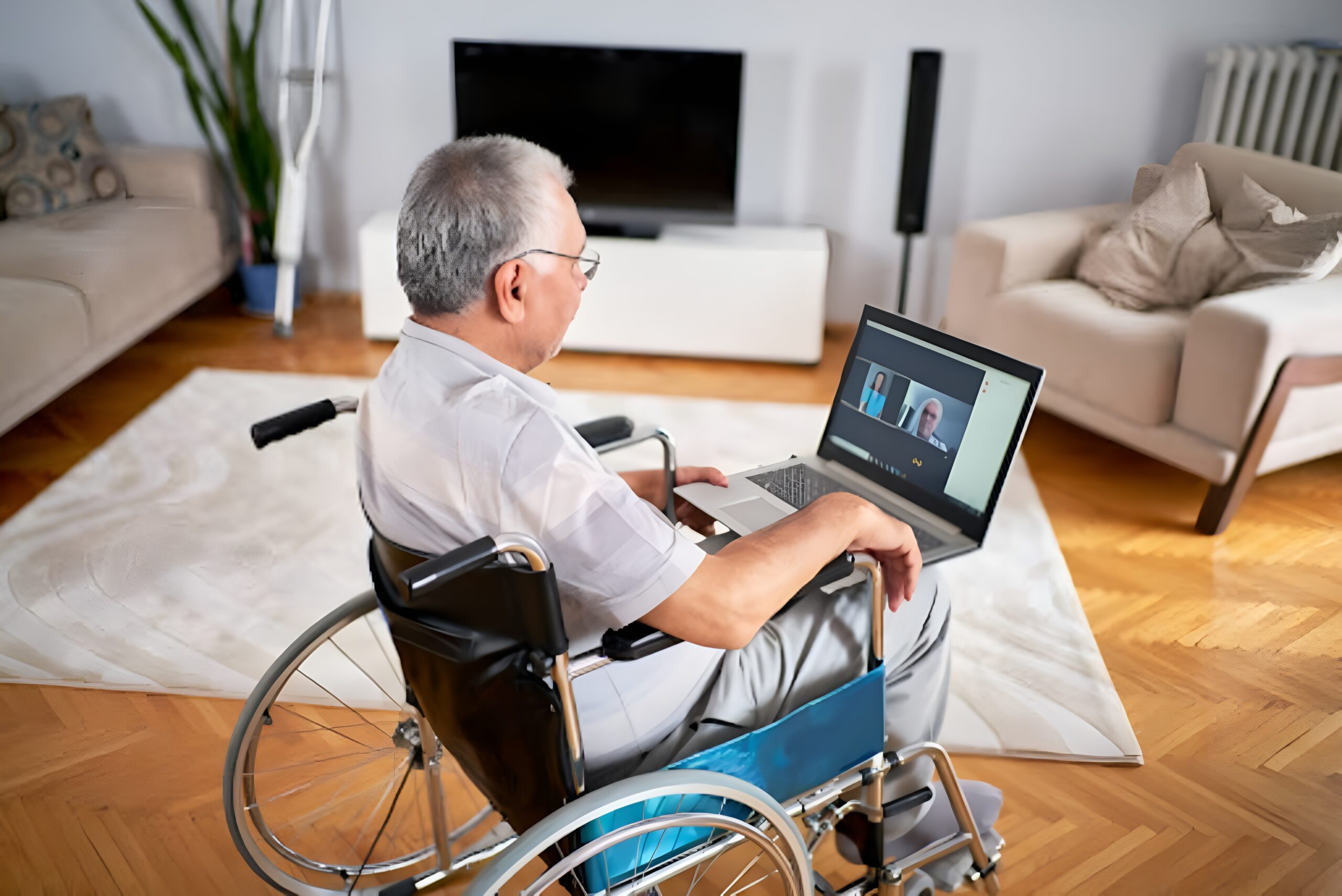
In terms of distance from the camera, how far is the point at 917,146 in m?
3.54

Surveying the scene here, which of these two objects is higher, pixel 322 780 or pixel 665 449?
pixel 665 449

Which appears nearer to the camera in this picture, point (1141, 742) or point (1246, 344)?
point (1141, 742)

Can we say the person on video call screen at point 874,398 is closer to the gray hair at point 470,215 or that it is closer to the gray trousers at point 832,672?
the gray trousers at point 832,672

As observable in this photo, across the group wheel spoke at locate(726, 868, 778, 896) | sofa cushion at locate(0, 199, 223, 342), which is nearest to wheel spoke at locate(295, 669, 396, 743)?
wheel spoke at locate(726, 868, 778, 896)

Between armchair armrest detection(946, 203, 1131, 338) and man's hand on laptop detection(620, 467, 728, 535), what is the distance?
5.15 feet

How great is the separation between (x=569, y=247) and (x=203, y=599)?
1.47 m

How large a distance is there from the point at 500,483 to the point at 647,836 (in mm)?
424

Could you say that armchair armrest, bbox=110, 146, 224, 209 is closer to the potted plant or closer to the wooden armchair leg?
the potted plant

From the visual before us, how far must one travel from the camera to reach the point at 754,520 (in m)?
1.55

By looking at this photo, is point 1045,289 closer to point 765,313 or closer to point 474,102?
point 765,313

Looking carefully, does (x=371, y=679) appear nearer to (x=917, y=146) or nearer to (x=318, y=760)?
(x=318, y=760)

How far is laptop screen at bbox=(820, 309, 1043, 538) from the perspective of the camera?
149 cm

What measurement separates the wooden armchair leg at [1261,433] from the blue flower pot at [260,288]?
302cm

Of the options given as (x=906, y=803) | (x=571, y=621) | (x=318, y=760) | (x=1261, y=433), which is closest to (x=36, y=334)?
(x=318, y=760)
